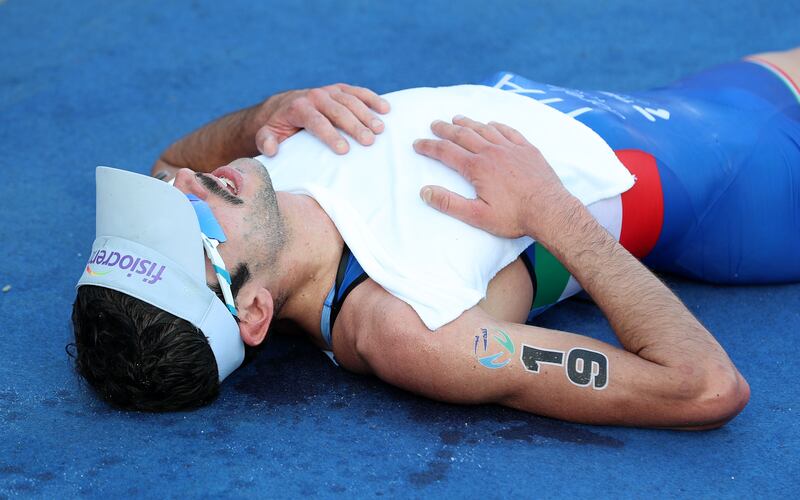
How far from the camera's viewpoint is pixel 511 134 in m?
2.48

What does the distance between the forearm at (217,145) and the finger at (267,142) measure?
210 millimetres

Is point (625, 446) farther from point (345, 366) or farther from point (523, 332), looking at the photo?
point (345, 366)

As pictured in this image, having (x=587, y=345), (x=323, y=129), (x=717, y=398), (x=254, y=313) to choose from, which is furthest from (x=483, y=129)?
(x=717, y=398)

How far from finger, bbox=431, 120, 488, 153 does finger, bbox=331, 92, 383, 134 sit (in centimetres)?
15

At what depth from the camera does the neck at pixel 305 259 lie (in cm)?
231

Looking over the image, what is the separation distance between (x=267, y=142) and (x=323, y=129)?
172 mm

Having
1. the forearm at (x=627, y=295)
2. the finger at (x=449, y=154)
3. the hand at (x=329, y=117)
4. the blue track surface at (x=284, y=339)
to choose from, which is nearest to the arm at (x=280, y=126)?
the hand at (x=329, y=117)

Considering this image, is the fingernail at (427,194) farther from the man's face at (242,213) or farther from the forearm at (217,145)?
the forearm at (217,145)

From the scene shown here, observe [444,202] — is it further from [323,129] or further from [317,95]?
[317,95]

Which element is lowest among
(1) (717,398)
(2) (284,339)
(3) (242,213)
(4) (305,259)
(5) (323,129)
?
(2) (284,339)

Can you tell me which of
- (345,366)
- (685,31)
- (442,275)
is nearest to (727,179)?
(442,275)

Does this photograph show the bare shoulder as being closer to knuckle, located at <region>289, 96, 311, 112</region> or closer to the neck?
the neck

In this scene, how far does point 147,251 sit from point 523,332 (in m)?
0.86

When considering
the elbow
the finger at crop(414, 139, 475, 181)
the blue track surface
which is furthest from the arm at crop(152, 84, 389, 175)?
the elbow
